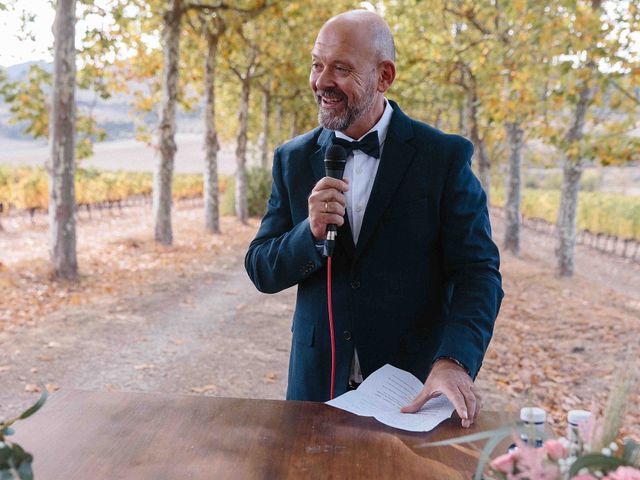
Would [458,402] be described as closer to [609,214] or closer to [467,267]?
[467,267]

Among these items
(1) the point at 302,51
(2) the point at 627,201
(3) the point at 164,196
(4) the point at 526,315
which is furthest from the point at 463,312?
(2) the point at 627,201

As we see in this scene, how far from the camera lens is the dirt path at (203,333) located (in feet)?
23.3

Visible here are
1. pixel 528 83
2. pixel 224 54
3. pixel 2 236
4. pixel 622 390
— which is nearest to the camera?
pixel 622 390

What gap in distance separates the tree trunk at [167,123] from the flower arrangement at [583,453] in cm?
1565

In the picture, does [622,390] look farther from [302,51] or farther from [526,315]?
[302,51]

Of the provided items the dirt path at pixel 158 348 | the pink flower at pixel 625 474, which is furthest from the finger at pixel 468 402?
the dirt path at pixel 158 348

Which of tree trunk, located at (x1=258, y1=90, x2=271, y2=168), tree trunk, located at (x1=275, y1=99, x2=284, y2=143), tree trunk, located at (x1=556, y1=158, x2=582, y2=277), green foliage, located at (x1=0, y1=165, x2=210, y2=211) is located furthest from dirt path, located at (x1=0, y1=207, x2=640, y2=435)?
tree trunk, located at (x1=275, y1=99, x2=284, y2=143)

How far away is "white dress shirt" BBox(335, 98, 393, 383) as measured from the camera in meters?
2.56

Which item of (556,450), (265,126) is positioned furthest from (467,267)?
(265,126)

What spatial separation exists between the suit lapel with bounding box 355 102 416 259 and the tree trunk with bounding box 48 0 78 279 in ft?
32.1

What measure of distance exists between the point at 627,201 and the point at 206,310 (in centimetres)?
2414

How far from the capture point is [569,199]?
46.9ft

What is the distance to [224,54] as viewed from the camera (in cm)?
2134

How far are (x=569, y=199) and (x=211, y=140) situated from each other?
10.7 metres
